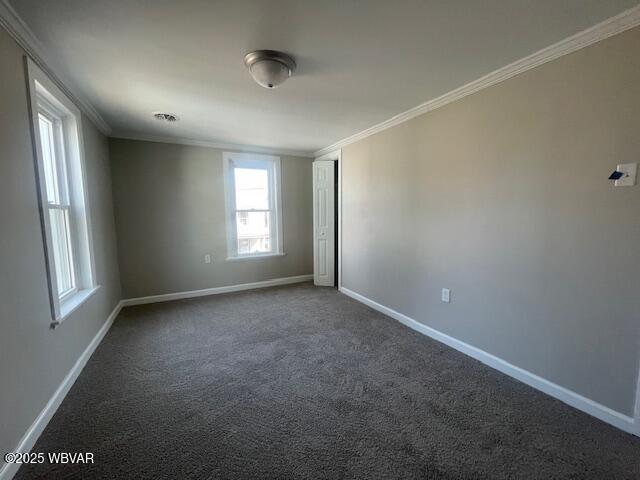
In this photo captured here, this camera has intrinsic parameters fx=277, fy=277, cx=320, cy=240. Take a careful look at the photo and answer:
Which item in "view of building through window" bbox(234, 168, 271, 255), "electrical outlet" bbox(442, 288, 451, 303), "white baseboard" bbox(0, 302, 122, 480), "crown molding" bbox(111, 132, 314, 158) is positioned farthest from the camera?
"view of building through window" bbox(234, 168, 271, 255)

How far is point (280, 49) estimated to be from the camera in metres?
1.77

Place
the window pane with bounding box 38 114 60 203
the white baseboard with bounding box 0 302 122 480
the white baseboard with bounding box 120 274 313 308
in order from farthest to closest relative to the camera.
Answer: the white baseboard with bounding box 120 274 313 308
the window pane with bounding box 38 114 60 203
the white baseboard with bounding box 0 302 122 480

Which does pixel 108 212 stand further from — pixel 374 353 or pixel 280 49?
pixel 374 353

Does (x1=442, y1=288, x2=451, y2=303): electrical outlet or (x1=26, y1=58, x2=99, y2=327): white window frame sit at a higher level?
(x1=26, y1=58, x2=99, y2=327): white window frame

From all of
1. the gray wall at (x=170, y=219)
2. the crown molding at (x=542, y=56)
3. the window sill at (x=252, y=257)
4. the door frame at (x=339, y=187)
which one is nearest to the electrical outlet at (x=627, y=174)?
the crown molding at (x=542, y=56)

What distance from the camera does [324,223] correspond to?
4.62m

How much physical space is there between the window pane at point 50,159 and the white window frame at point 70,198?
41 mm

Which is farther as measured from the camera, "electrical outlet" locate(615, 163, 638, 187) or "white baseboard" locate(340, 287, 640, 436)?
"white baseboard" locate(340, 287, 640, 436)

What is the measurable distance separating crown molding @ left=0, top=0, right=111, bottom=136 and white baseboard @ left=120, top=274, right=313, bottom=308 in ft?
7.97

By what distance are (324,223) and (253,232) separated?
1.19 m

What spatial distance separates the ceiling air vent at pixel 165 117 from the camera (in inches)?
114

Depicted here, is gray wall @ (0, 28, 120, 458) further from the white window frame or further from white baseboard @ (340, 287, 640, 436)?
white baseboard @ (340, 287, 640, 436)

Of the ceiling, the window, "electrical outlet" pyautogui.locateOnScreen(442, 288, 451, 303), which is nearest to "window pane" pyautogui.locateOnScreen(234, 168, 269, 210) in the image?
the window

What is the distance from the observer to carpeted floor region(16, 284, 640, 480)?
1390mm
